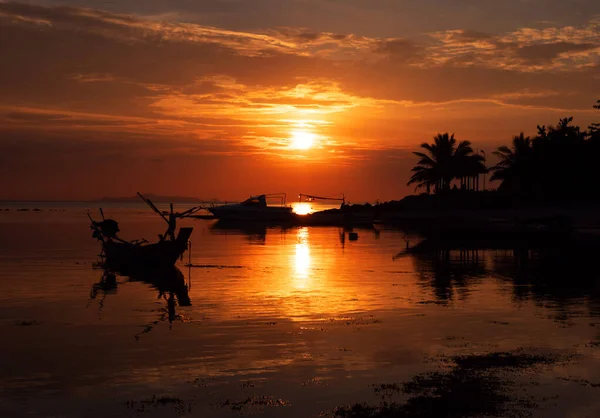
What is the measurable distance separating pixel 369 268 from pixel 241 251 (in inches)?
583

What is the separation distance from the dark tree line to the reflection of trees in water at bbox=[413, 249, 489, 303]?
3584cm

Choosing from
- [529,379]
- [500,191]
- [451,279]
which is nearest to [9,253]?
[451,279]

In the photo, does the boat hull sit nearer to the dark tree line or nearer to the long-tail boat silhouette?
the long-tail boat silhouette

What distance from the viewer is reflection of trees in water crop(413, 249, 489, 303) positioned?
85.8 ft

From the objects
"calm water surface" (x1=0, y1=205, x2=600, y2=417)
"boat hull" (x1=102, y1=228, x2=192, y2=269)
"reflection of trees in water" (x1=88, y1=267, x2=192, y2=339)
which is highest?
"boat hull" (x1=102, y1=228, x2=192, y2=269)

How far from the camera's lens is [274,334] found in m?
17.5

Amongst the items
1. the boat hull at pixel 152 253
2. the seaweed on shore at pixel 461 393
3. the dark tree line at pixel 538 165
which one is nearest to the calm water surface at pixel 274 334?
the seaweed on shore at pixel 461 393

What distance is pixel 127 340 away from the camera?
16.8 metres

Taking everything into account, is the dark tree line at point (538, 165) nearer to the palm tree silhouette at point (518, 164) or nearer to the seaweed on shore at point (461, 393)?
the palm tree silhouette at point (518, 164)

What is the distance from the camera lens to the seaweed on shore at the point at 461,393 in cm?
1052

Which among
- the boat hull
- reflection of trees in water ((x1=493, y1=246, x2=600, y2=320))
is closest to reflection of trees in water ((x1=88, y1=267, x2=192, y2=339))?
the boat hull

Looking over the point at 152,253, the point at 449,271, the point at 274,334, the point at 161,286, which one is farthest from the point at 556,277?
the point at 152,253

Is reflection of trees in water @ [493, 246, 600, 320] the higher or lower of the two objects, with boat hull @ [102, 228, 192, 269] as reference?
lower

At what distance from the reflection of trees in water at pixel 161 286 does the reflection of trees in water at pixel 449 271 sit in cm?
928
